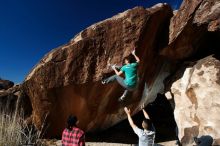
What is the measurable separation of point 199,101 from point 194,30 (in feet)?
7.92

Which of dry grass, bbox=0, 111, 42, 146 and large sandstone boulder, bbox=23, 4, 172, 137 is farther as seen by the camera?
large sandstone boulder, bbox=23, 4, 172, 137

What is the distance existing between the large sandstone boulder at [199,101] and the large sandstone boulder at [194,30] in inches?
30.4

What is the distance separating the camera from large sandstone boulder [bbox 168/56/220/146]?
32.8 feet

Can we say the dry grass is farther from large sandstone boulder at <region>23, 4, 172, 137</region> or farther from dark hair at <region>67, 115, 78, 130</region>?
dark hair at <region>67, 115, 78, 130</region>

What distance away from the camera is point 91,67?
11125 millimetres

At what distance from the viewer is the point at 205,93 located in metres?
10.4

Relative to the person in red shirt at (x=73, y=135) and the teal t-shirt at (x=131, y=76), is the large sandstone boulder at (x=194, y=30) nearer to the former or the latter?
the teal t-shirt at (x=131, y=76)

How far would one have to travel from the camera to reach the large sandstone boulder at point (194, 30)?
10492 millimetres

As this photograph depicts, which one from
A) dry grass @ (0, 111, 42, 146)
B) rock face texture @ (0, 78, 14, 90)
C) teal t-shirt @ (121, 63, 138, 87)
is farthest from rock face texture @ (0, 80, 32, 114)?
teal t-shirt @ (121, 63, 138, 87)

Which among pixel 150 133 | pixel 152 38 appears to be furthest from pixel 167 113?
pixel 150 133

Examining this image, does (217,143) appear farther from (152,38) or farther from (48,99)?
(48,99)

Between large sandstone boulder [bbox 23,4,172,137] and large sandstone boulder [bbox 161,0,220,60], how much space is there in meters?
0.47

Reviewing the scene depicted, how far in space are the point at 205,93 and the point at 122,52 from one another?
2.94m

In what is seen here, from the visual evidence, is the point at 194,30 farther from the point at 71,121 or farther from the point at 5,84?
the point at 5,84
